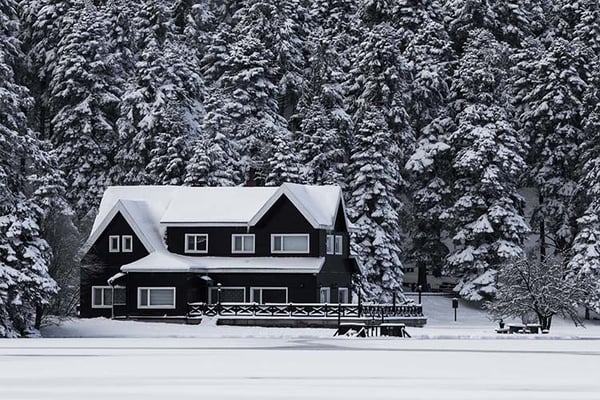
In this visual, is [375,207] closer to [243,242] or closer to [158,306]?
[243,242]

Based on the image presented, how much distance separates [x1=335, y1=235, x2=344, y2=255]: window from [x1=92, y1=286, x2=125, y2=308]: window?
12.2 metres

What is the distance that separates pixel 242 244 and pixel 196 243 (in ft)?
8.56

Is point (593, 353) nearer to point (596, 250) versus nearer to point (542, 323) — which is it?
point (542, 323)

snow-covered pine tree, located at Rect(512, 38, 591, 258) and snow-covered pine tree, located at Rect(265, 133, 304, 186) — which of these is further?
snow-covered pine tree, located at Rect(512, 38, 591, 258)

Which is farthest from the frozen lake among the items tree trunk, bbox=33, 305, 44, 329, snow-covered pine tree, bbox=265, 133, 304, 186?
snow-covered pine tree, bbox=265, 133, 304, 186

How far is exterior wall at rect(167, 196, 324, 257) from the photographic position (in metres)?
73.9

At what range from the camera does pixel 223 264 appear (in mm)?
73625

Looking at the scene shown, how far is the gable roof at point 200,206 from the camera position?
74125 mm

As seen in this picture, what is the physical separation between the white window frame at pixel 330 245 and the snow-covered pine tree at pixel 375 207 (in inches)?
207

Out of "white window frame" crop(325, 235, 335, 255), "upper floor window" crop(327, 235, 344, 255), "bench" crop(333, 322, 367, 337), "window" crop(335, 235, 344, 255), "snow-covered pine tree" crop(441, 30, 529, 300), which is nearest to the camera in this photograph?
"bench" crop(333, 322, 367, 337)

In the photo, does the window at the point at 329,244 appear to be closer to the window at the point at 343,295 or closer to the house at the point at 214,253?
the house at the point at 214,253

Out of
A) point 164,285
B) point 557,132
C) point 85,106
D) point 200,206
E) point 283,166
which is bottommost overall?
point 164,285

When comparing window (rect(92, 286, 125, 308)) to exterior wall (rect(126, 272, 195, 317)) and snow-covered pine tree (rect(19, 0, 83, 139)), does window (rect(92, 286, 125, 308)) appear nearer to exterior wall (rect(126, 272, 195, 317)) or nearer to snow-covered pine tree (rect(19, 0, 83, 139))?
exterior wall (rect(126, 272, 195, 317))

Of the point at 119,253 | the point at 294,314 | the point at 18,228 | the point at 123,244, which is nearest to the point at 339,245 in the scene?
the point at 294,314
